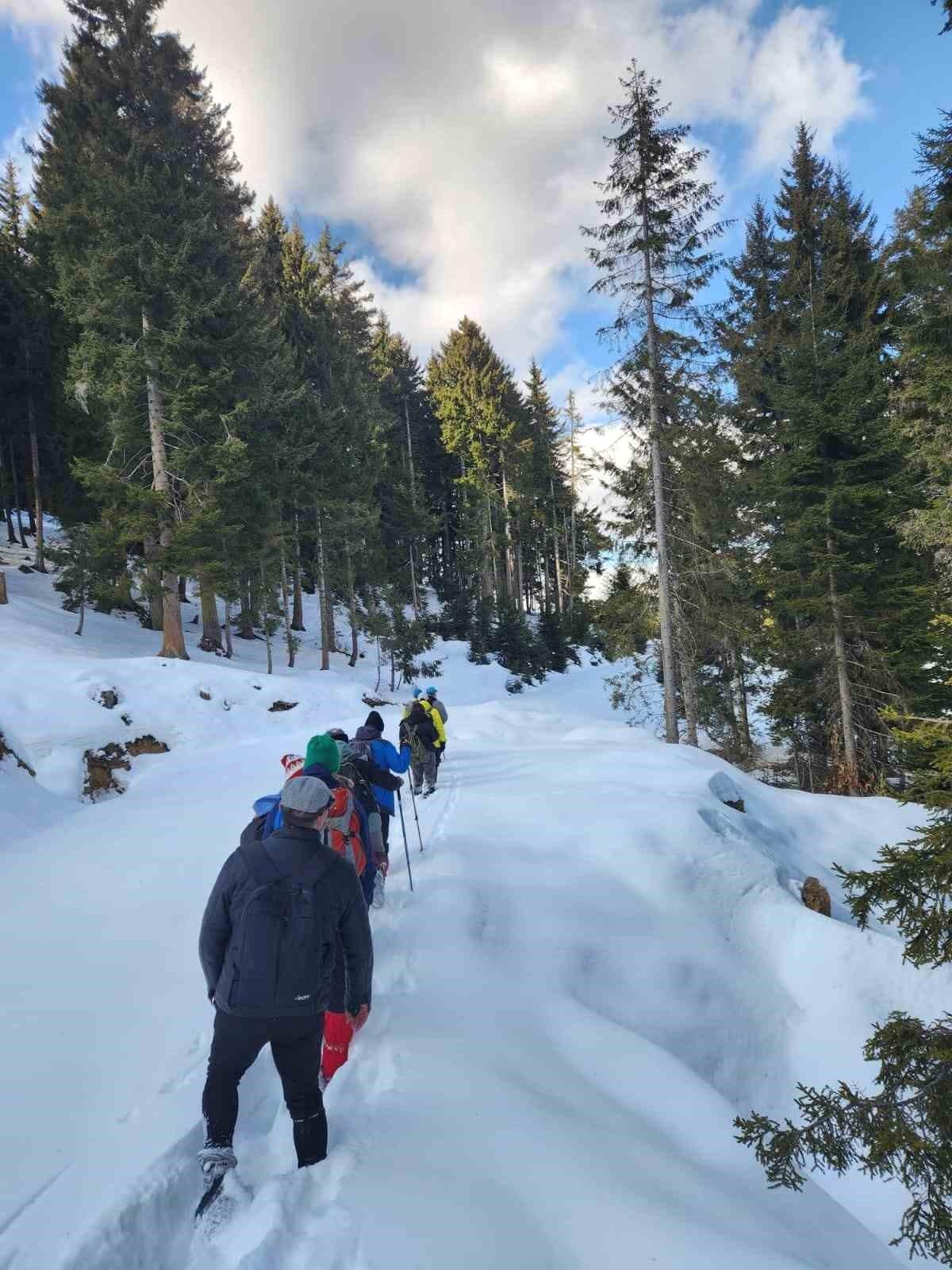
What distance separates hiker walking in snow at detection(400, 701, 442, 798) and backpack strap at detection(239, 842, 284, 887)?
7.53 m

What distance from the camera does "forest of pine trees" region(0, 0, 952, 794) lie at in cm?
1457

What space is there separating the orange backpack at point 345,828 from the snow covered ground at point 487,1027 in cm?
114

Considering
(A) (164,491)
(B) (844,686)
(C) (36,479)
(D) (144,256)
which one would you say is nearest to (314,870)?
(B) (844,686)

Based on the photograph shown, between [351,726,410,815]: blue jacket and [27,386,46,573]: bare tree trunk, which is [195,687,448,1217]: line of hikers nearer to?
[351,726,410,815]: blue jacket

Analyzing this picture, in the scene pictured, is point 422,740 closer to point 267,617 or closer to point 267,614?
point 267,617

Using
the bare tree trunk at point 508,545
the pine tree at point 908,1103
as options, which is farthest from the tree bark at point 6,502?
the pine tree at point 908,1103

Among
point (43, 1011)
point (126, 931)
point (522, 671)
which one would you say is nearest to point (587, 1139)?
point (43, 1011)

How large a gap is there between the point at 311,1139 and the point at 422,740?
7.65 meters

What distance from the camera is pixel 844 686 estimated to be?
1480 centimetres

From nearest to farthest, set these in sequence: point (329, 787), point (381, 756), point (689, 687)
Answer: point (329, 787)
point (381, 756)
point (689, 687)

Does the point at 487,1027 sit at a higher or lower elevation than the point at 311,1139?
lower

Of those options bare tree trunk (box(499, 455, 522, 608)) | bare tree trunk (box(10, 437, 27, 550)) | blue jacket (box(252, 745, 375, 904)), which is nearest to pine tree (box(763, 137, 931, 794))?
blue jacket (box(252, 745, 375, 904))

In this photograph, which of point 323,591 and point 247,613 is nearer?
point 323,591

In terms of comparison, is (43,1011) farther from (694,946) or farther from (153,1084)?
(694,946)
